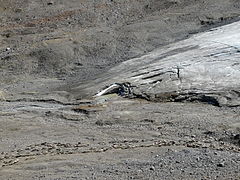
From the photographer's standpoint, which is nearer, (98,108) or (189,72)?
(98,108)

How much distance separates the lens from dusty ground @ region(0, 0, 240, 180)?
9320 millimetres

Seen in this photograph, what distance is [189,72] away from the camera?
1339cm

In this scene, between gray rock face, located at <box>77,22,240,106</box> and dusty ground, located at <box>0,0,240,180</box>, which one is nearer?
dusty ground, located at <box>0,0,240,180</box>

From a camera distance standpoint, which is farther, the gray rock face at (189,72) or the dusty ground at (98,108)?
the gray rock face at (189,72)

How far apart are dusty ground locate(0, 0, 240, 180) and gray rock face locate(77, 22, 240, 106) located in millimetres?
475

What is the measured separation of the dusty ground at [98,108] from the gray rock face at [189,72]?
475 millimetres

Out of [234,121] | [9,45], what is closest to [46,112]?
[234,121]

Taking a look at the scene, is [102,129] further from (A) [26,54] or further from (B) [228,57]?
(A) [26,54]

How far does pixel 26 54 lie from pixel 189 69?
5.43 m

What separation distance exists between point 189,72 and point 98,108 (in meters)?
2.72

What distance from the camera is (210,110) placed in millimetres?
11742

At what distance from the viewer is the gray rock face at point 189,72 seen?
12.6 m

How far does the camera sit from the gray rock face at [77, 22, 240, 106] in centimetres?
1255

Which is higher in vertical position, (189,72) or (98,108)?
(189,72)
